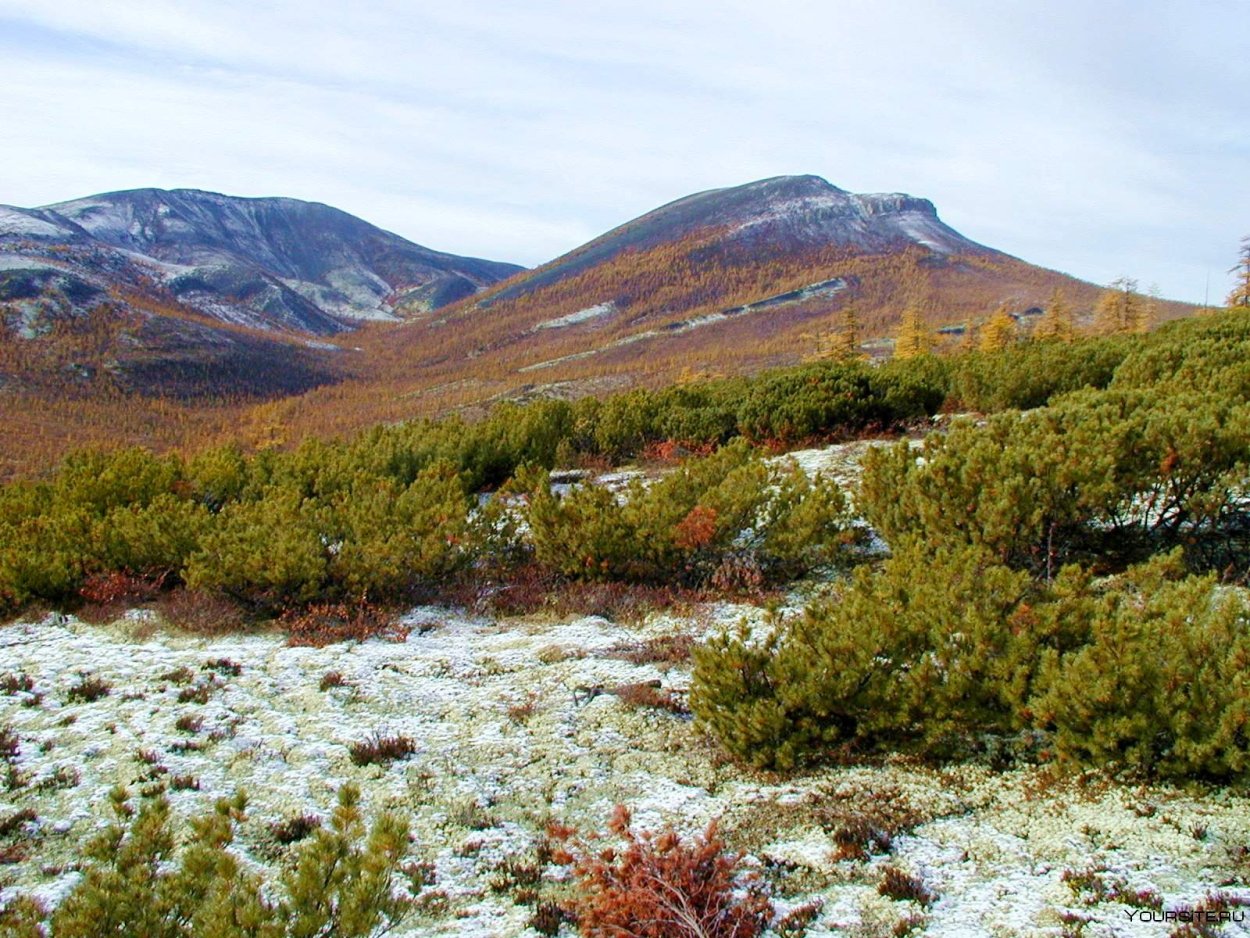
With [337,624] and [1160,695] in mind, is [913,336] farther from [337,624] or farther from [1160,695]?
[1160,695]

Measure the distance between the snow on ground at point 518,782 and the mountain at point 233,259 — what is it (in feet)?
250

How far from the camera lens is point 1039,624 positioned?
3.93 meters

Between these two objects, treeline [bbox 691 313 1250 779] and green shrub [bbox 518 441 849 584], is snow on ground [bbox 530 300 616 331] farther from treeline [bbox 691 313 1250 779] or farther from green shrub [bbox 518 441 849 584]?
treeline [bbox 691 313 1250 779]

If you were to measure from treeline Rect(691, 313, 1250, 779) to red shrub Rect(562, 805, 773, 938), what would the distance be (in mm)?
880

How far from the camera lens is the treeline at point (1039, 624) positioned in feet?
11.1

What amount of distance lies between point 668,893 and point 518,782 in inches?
50.7

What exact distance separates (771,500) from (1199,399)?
3.48 metres

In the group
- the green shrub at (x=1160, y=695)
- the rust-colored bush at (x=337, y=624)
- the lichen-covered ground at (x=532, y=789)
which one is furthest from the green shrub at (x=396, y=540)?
the green shrub at (x=1160, y=695)

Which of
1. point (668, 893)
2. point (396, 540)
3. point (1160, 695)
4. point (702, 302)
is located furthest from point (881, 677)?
point (702, 302)

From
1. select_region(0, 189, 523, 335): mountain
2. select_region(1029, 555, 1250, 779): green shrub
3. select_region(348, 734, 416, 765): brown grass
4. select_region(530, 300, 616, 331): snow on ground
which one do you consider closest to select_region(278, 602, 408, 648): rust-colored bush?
select_region(348, 734, 416, 765): brown grass

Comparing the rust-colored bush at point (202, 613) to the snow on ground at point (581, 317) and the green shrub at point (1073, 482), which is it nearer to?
the green shrub at point (1073, 482)

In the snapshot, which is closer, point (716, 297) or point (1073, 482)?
point (1073, 482)

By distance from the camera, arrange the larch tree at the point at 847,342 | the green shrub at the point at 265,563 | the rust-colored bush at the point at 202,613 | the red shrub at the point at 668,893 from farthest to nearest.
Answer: the larch tree at the point at 847,342 < the green shrub at the point at 265,563 < the rust-colored bush at the point at 202,613 < the red shrub at the point at 668,893

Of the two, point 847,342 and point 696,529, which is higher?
point 847,342
